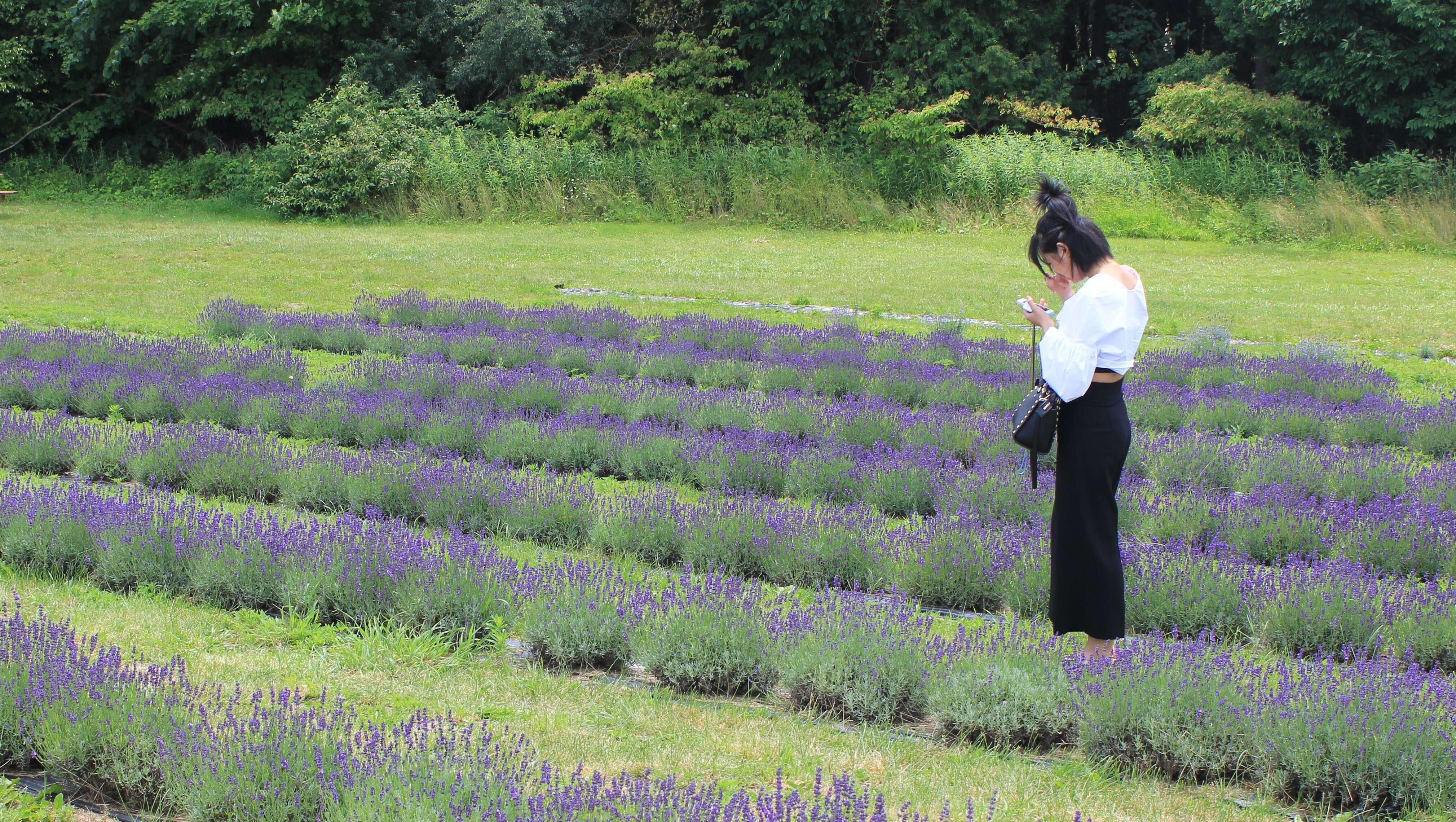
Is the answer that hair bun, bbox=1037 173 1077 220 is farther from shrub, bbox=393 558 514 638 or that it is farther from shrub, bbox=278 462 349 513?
shrub, bbox=278 462 349 513

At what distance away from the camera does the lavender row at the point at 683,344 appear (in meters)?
9.99

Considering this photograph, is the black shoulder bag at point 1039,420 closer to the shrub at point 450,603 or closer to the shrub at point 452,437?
the shrub at point 450,603

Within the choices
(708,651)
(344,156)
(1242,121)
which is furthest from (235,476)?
(1242,121)

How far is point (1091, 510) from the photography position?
13.8ft

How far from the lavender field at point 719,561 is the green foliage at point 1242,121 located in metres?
17.9

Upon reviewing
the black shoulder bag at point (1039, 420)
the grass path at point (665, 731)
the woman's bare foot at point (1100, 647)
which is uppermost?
the black shoulder bag at point (1039, 420)

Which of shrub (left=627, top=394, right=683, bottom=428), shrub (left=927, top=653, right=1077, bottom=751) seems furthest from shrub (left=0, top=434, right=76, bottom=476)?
shrub (left=927, top=653, right=1077, bottom=751)

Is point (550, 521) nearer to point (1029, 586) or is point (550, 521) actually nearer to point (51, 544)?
point (51, 544)

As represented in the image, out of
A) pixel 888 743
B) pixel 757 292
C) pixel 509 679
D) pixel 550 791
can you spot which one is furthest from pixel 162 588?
pixel 757 292

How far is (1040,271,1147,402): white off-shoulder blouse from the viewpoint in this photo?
403cm

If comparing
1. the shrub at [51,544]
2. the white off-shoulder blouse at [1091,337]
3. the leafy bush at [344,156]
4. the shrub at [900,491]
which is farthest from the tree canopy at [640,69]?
the shrub at [51,544]

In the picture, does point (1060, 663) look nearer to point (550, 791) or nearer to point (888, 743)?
point (888, 743)

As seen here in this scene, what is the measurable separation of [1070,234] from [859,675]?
68.0 inches

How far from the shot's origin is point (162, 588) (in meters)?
4.97
